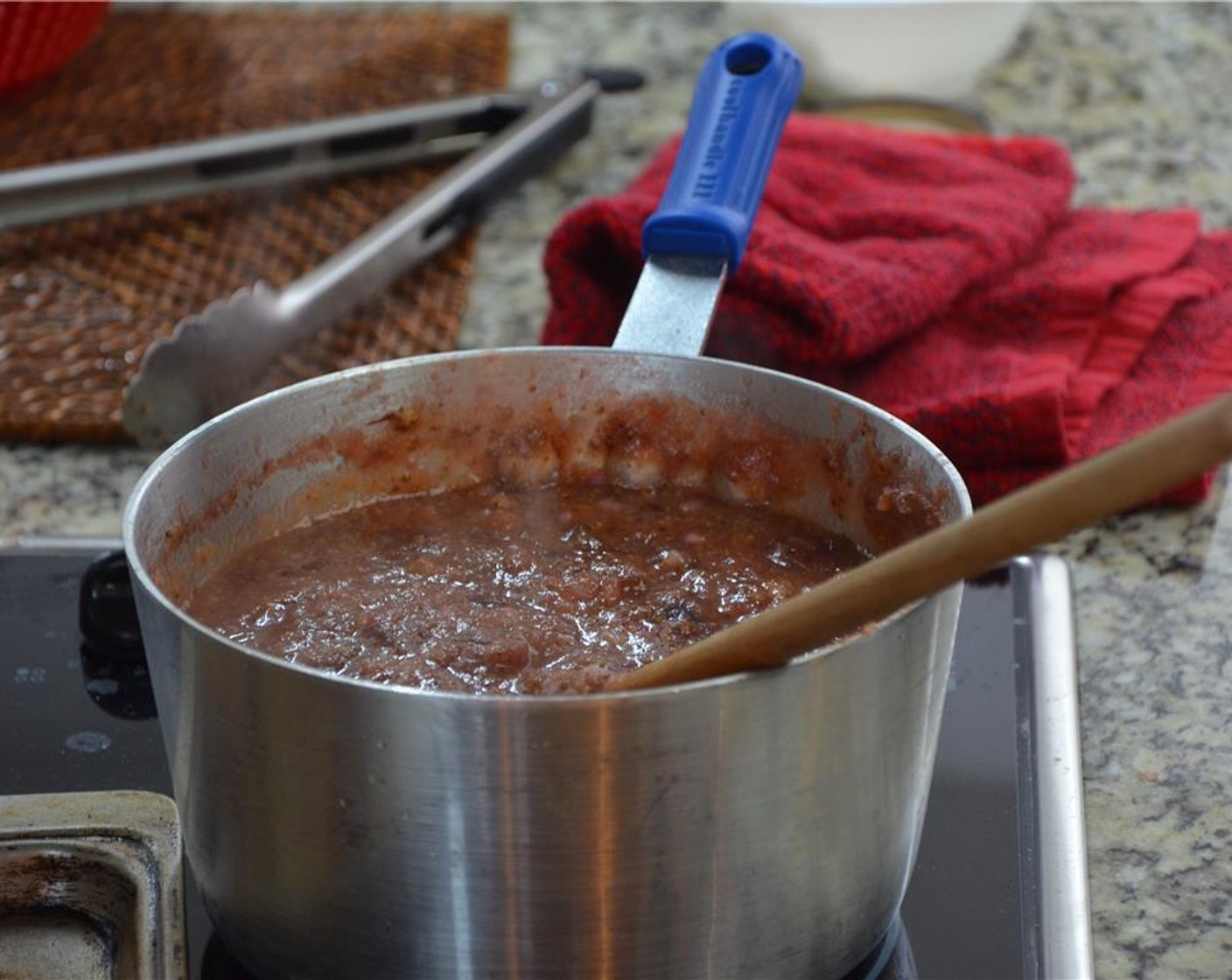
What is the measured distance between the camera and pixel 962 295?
1112 mm

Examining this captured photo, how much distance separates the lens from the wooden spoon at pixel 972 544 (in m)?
0.42

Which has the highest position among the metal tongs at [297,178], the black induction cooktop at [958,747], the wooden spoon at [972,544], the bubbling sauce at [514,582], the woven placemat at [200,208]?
the wooden spoon at [972,544]

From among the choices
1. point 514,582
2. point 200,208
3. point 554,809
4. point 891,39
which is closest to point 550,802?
point 554,809

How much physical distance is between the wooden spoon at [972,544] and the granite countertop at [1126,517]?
0.24 m

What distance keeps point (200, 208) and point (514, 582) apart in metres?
0.70

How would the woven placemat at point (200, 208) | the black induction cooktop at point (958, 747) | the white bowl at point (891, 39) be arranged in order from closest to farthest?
the black induction cooktop at point (958, 747) < the woven placemat at point (200, 208) < the white bowl at point (891, 39)

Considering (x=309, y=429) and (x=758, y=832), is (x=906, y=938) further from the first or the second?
(x=309, y=429)

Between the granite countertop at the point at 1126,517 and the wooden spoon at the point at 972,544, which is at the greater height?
the wooden spoon at the point at 972,544

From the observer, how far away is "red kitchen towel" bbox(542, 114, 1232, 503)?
99cm

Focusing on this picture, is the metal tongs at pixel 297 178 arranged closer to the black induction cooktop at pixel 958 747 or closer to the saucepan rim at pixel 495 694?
the black induction cooktop at pixel 958 747

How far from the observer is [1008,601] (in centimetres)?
84

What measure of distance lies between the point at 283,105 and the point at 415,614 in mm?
882

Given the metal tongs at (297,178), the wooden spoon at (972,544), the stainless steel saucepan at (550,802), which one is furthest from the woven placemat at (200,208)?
the wooden spoon at (972,544)

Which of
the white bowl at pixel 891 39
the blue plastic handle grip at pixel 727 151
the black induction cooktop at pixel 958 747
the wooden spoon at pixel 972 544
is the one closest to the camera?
the wooden spoon at pixel 972 544
